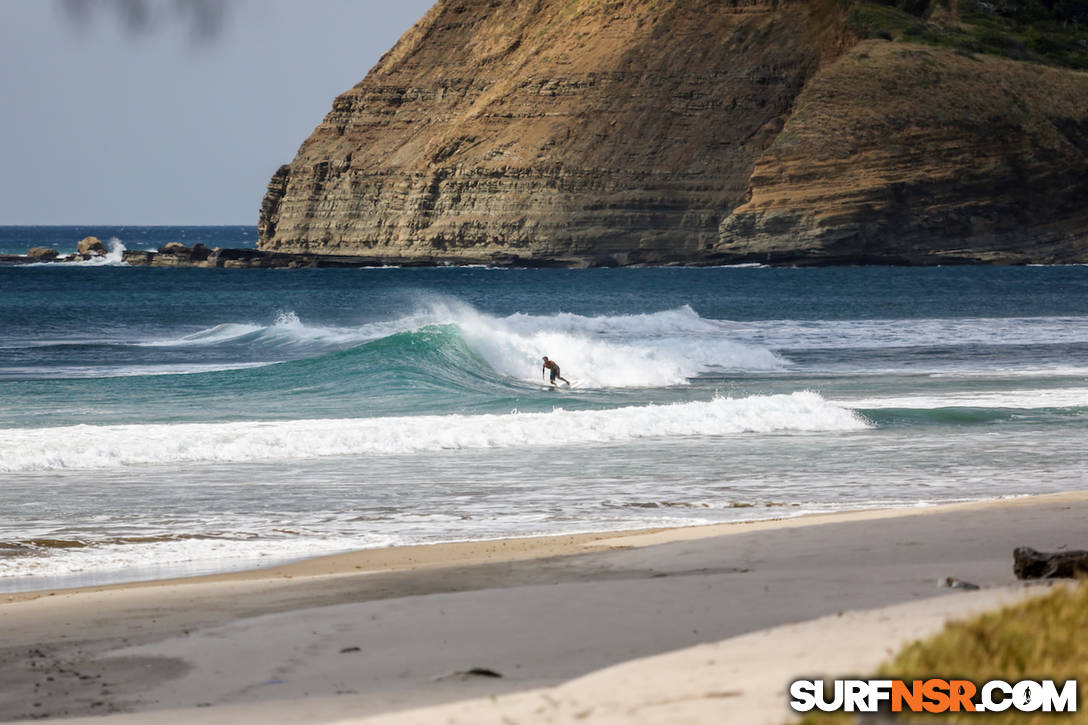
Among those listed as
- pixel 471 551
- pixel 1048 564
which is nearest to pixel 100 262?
pixel 471 551

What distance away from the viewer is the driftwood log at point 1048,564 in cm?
697

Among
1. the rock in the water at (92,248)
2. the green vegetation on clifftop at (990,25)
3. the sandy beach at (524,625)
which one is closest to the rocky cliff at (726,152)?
the green vegetation on clifftop at (990,25)

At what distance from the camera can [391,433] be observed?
55.7 feet

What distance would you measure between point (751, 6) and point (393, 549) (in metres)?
101

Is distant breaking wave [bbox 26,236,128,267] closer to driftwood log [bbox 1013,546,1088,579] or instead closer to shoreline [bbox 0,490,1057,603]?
shoreline [bbox 0,490,1057,603]

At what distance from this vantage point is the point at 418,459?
1557cm

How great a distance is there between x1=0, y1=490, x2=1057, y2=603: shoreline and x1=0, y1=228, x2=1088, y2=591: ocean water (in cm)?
36

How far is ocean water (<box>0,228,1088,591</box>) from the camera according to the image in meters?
11.5

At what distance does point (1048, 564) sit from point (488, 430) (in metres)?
10.8

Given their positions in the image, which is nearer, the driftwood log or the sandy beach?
the sandy beach

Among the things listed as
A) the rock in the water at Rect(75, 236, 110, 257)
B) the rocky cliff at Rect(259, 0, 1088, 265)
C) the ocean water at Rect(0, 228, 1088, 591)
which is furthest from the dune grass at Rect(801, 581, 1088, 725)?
the rock in the water at Rect(75, 236, 110, 257)

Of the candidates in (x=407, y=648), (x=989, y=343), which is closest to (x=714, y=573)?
(x=407, y=648)

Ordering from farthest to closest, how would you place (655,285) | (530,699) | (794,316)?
1. (655,285)
2. (794,316)
3. (530,699)

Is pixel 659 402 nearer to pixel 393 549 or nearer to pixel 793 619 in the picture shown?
pixel 393 549
